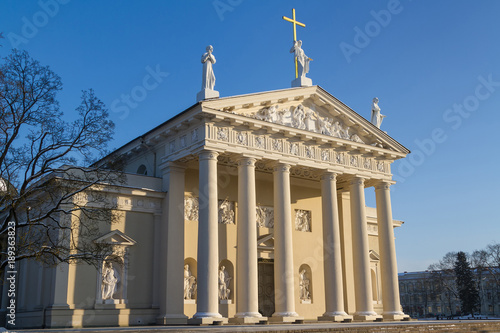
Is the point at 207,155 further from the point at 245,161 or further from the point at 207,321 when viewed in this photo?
the point at 207,321

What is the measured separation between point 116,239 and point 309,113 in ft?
35.1

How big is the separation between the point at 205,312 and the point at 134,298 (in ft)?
12.2

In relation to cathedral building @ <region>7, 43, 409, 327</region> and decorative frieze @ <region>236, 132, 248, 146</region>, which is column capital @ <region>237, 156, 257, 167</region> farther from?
decorative frieze @ <region>236, 132, 248, 146</region>

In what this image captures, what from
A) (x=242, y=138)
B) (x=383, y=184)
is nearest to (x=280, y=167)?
(x=242, y=138)

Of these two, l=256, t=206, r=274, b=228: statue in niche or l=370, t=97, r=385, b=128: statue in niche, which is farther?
l=370, t=97, r=385, b=128: statue in niche

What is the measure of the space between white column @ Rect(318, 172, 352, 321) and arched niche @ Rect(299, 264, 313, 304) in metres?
2.66

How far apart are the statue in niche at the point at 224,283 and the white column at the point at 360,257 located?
20.2 ft

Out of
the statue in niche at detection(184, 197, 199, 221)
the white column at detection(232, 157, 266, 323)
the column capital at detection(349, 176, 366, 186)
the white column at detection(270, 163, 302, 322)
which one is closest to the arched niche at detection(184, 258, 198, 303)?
the statue in niche at detection(184, 197, 199, 221)

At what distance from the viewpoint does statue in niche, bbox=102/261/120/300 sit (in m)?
20.4

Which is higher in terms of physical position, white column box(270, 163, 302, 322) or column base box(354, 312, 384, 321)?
white column box(270, 163, 302, 322)

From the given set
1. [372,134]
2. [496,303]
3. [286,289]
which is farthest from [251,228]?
[496,303]

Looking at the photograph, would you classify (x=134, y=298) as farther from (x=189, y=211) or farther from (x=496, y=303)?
(x=496, y=303)

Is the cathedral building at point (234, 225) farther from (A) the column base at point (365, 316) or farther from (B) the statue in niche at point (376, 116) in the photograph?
(B) the statue in niche at point (376, 116)

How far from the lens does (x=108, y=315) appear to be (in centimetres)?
2008
